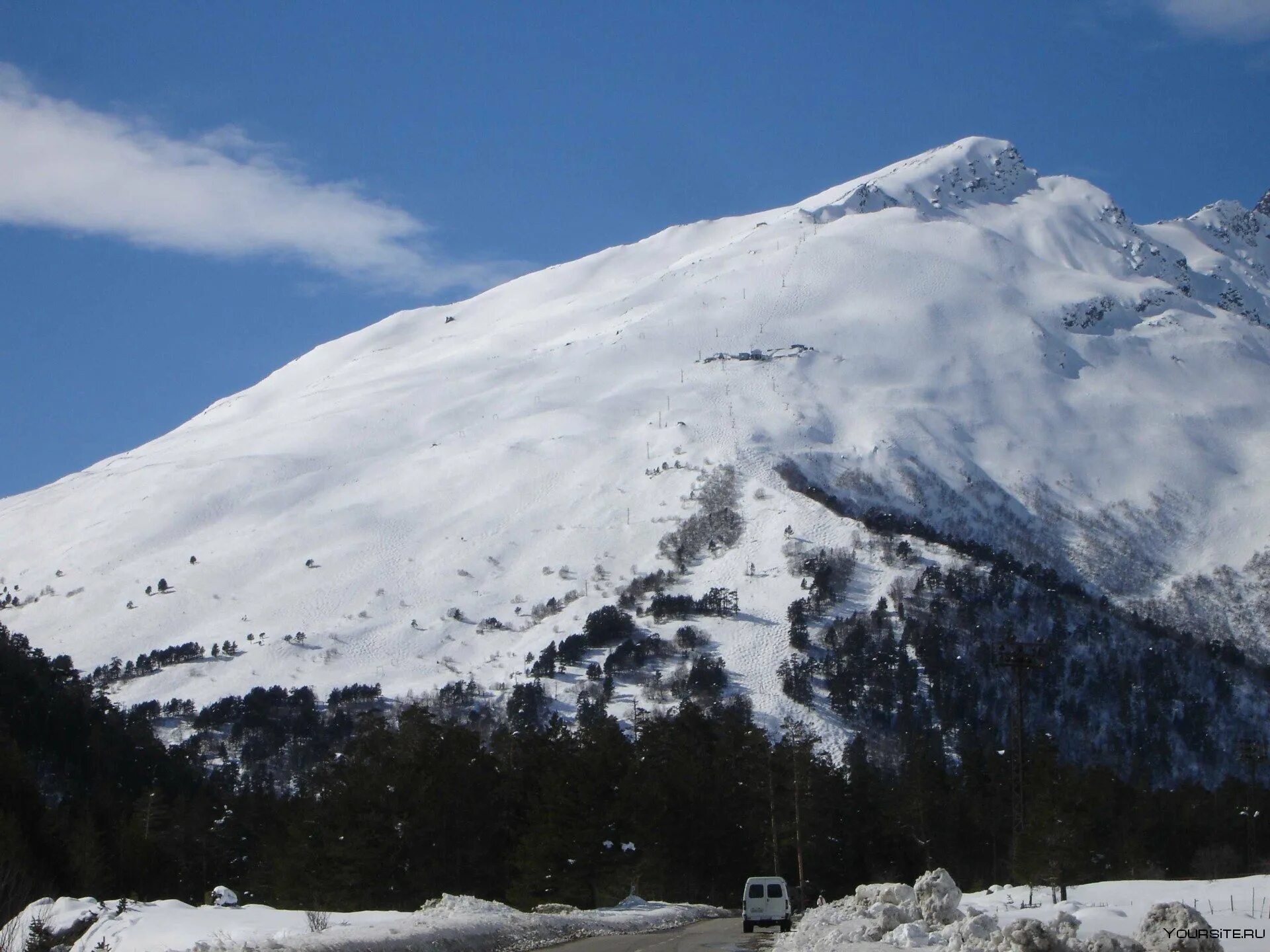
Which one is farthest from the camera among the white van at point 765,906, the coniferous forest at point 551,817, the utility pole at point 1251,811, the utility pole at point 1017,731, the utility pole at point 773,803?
the utility pole at point 1251,811

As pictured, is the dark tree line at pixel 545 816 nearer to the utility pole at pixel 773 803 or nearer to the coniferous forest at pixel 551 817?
the coniferous forest at pixel 551 817

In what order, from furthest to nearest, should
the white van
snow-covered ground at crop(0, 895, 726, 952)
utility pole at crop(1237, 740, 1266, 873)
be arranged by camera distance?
utility pole at crop(1237, 740, 1266, 873)
the white van
snow-covered ground at crop(0, 895, 726, 952)

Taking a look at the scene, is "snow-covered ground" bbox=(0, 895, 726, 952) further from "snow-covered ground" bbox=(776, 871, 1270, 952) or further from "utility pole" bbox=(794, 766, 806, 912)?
"utility pole" bbox=(794, 766, 806, 912)

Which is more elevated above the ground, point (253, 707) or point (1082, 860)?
point (253, 707)

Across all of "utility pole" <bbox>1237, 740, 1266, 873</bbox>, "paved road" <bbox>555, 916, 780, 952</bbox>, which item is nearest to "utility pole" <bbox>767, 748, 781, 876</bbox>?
"paved road" <bbox>555, 916, 780, 952</bbox>

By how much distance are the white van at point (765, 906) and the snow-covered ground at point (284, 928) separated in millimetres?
4350

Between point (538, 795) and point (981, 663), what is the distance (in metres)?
141

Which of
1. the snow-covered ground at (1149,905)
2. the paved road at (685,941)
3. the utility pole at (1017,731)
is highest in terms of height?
the utility pole at (1017,731)

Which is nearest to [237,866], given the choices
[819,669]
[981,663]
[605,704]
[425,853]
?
[425,853]

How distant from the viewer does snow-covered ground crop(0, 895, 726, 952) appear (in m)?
23.6

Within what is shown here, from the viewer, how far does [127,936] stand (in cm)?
2569

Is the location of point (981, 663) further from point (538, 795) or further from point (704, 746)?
point (538, 795)

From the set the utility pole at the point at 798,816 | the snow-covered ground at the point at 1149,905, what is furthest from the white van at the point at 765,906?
the utility pole at the point at 798,816

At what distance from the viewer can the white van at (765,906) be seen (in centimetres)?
3762
